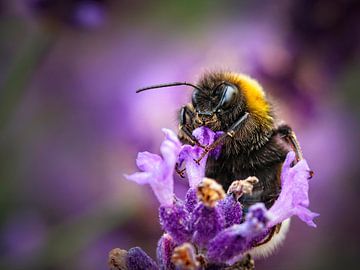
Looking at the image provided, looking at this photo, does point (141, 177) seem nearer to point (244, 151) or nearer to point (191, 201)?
point (191, 201)

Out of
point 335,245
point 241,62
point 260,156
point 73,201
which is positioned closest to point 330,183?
point 335,245

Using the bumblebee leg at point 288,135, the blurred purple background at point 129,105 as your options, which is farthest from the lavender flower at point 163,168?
the blurred purple background at point 129,105

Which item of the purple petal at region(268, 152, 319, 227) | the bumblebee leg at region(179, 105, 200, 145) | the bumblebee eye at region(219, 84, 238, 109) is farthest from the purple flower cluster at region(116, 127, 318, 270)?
the bumblebee eye at region(219, 84, 238, 109)

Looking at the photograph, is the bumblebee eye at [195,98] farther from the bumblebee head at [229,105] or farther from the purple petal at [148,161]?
the purple petal at [148,161]

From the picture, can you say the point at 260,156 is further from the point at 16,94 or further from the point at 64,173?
the point at 64,173

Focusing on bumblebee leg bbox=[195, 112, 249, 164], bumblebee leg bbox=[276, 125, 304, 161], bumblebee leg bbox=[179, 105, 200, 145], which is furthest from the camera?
bumblebee leg bbox=[276, 125, 304, 161]

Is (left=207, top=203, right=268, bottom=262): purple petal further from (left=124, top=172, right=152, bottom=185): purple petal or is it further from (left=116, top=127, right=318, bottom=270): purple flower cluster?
(left=124, top=172, right=152, bottom=185): purple petal

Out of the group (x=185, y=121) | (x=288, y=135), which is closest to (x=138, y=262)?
(x=185, y=121)
